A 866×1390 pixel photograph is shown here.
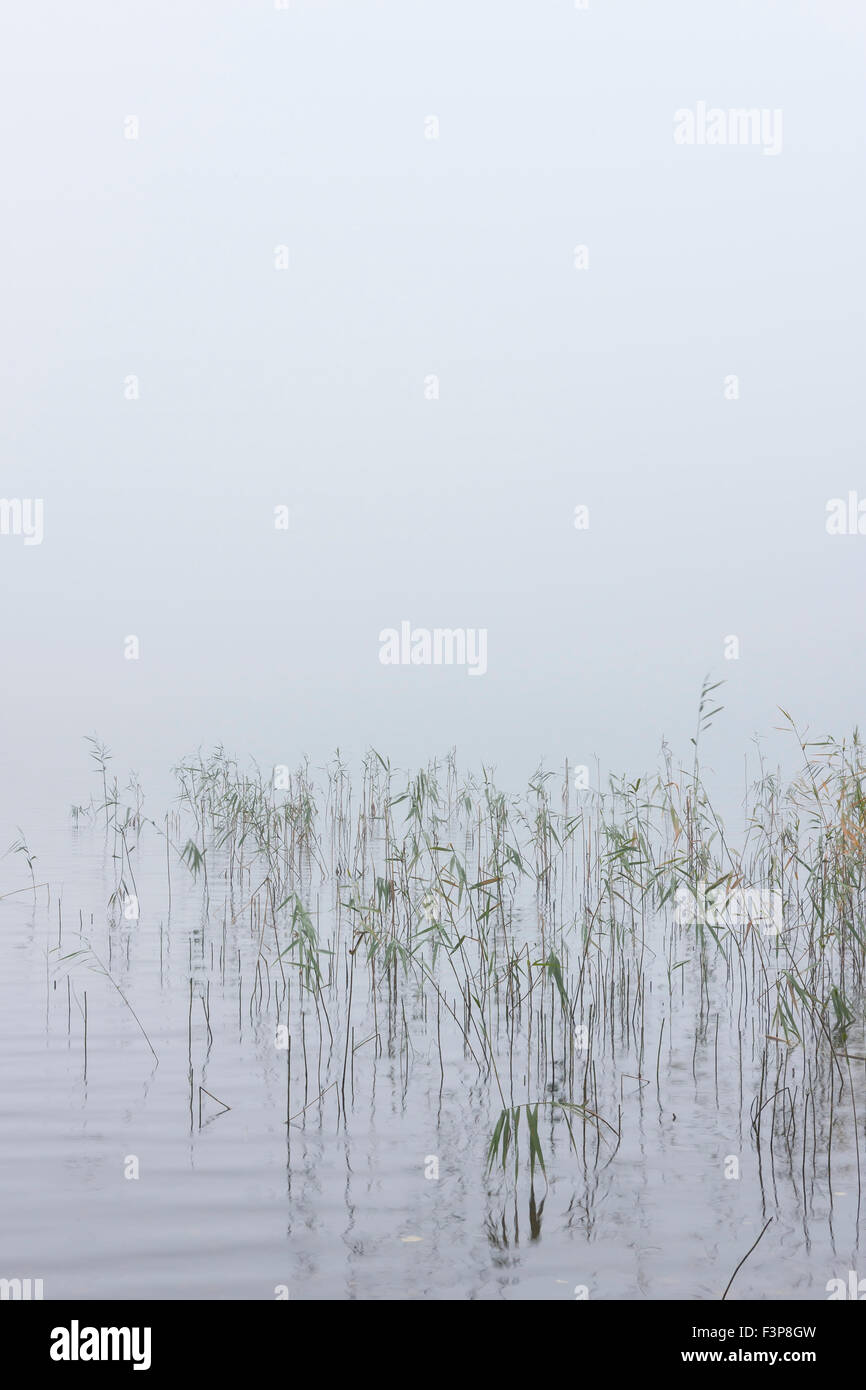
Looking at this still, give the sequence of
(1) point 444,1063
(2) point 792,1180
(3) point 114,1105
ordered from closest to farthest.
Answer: (2) point 792,1180, (3) point 114,1105, (1) point 444,1063

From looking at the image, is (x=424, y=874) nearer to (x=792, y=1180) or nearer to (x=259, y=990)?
(x=259, y=990)

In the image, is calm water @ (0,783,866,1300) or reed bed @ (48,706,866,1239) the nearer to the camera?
calm water @ (0,783,866,1300)

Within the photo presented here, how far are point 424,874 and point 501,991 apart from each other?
5.30 m

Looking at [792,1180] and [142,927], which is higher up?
[142,927]

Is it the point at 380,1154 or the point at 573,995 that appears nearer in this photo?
the point at 380,1154

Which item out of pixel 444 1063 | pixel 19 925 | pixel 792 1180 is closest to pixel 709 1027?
pixel 444 1063

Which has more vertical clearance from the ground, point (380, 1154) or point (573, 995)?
point (573, 995)

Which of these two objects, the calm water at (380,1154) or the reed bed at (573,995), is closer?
the calm water at (380,1154)
